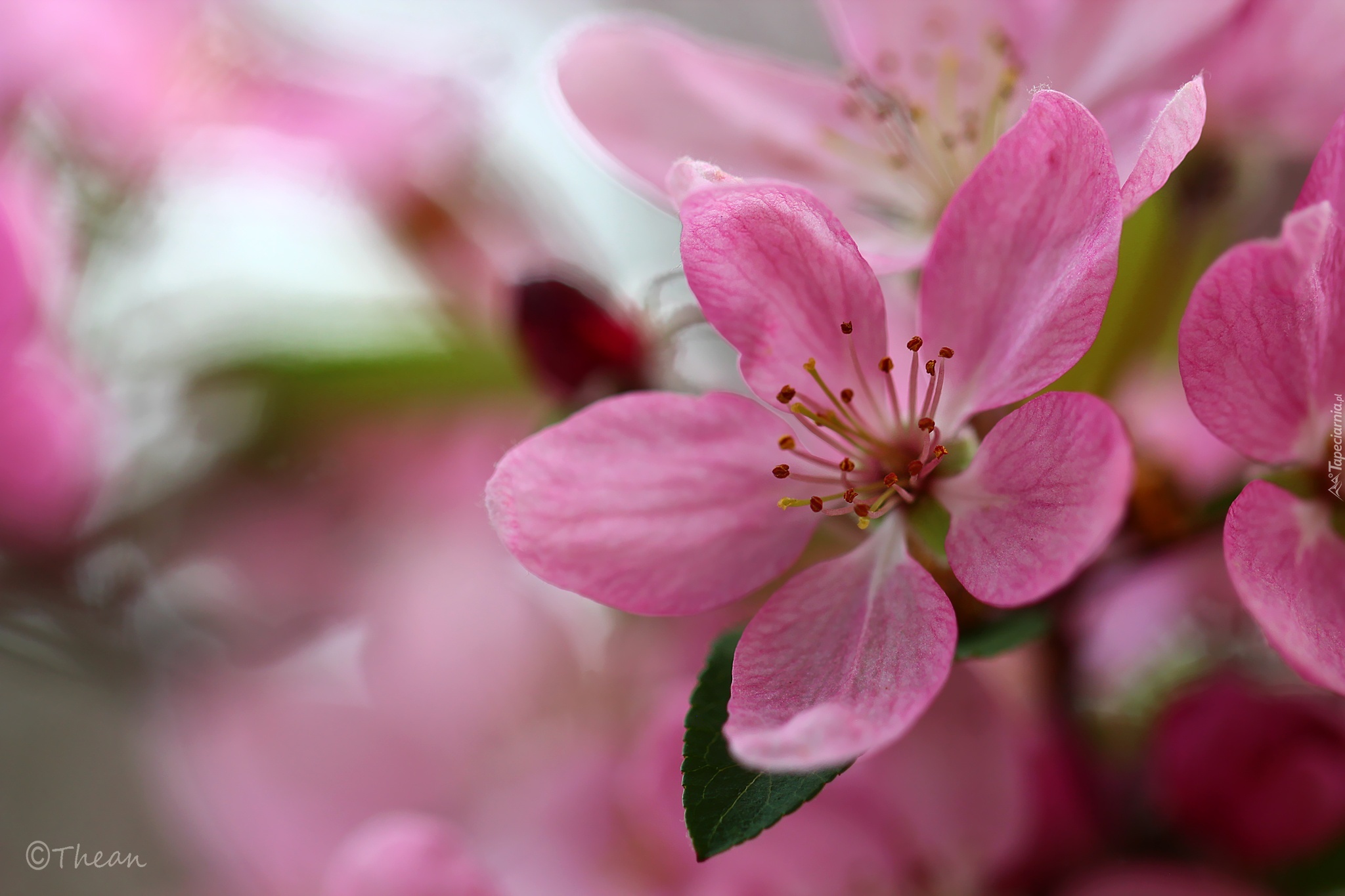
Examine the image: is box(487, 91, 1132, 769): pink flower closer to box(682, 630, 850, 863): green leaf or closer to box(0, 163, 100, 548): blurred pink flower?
box(682, 630, 850, 863): green leaf

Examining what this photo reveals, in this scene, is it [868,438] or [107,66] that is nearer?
[868,438]

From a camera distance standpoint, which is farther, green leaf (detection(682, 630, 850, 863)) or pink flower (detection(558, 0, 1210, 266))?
pink flower (detection(558, 0, 1210, 266))

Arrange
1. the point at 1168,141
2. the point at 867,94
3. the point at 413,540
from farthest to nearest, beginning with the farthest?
the point at 413,540 → the point at 867,94 → the point at 1168,141

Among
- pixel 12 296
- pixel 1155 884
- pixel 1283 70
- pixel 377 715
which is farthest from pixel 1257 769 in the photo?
pixel 12 296

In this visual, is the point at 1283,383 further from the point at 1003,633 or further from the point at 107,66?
the point at 107,66

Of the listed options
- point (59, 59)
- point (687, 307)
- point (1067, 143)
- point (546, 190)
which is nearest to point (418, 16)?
point (546, 190)

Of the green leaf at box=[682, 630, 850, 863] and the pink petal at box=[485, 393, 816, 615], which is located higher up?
the pink petal at box=[485, 393, 816, 615]

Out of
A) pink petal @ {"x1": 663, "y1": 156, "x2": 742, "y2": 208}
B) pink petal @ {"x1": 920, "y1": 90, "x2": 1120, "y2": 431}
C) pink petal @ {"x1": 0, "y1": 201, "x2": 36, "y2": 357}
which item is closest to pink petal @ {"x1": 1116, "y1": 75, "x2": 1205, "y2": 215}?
pink petal @ {"x1": 920, "y1": 90, "x2": 1120, "y2": 431}

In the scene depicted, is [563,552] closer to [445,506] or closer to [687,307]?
[687,307]

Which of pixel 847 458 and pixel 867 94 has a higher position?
pixel 867 94
